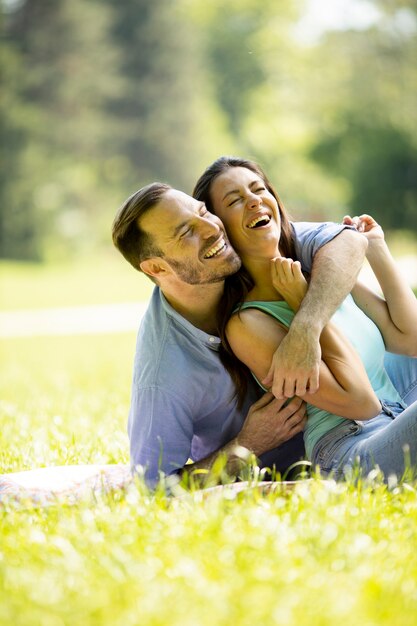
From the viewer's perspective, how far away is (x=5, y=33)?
3444cm

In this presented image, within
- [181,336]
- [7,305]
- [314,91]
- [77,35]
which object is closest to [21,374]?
[181,336]

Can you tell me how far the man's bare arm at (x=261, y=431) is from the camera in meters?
3.62

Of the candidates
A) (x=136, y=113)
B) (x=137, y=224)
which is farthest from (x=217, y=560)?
(x=136, y=113)

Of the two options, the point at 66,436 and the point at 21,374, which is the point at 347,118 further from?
the point at 66,436

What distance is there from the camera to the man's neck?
3.74 m

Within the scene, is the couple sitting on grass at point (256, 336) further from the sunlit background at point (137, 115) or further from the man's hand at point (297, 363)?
the sunlit background at point (137, 115)

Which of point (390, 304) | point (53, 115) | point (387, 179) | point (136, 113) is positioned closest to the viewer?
point (390, 304)

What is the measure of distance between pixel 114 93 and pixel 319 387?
109 ft

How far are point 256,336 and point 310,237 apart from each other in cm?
63

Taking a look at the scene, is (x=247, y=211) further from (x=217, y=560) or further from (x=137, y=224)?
(x=217, y=560)

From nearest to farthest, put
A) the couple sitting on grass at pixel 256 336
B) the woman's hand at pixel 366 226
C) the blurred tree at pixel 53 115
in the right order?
the couple sitting on grass at pixel 256 336
the woman's hand at pixel 366 226
the blurred tree at pixel 53 115

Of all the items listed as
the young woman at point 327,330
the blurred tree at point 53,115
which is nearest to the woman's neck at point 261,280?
the young woman at point 327,330

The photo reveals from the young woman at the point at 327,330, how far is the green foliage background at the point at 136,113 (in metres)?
26.0

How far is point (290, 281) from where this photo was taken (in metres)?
3.58
